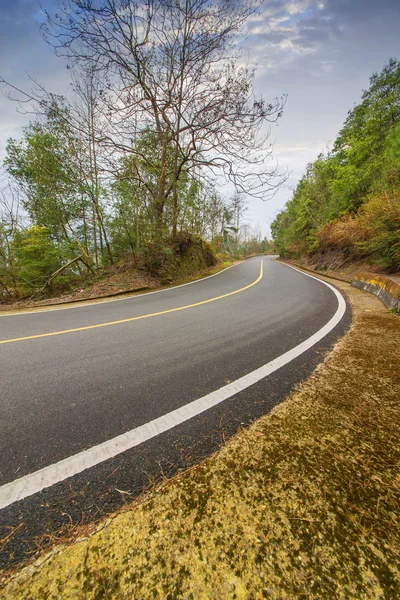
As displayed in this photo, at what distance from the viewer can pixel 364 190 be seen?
12211 millimetres

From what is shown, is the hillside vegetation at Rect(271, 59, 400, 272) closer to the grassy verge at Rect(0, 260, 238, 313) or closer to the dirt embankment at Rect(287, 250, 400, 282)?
the dirt embankment at Rect(287, 250, 400, 282)

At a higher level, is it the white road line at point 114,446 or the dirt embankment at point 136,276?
the dirt embankment at point 136,276

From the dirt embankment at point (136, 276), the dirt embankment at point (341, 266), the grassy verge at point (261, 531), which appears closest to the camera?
the grassy verge at point (261, 531)

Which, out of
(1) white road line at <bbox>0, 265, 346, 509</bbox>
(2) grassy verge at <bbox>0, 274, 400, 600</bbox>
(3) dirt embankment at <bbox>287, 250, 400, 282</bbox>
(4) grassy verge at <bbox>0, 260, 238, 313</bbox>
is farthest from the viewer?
(3) dirt embankment at <bbox>287, 250, 400, 282</bbox>

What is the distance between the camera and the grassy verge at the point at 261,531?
0.72m

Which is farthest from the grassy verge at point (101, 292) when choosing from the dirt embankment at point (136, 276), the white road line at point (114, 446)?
the white road line at point (114, 446)

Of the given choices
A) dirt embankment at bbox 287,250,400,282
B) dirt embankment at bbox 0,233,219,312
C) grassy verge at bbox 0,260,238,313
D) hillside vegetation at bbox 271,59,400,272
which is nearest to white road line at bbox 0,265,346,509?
grassy verge at bbox 0,260,238,313

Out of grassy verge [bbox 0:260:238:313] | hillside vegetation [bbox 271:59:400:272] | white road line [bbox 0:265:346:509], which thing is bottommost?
white road line [bbox 0:265:346:509]

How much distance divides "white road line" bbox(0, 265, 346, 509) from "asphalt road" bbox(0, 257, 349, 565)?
1.7 inches

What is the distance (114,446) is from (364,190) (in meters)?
16.4

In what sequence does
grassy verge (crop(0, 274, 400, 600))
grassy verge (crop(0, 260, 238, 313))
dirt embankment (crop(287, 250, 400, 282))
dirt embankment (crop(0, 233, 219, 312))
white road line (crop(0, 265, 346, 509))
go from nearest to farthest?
1. grassy verge (crop(0, 274, 400, 600))
2. white road line (crop(0, 265, 346, 509))
3. grassy verge (crop(0, 260, 238, 313))
4. dirt embankment (crop(0, 233, 219, 312))
5. dirt embankment (crop(287, 250, 400, 282))

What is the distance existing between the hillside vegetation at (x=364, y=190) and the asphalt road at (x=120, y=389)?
19.7 ft

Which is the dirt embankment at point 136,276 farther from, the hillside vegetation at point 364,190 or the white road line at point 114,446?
the hillside vegetation at point 364,190

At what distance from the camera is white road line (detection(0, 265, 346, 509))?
1.12m
